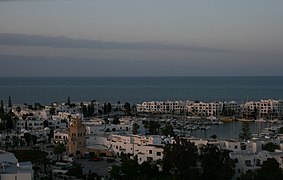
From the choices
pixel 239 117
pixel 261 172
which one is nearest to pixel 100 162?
pixel 261 172

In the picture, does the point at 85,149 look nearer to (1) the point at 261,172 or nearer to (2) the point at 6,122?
(2) the point at 6,122

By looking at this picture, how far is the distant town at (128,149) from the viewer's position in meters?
6.46

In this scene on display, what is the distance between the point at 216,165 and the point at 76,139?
13.0 feet

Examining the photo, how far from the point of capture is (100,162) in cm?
883

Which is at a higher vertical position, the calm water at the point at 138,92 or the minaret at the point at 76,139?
the calm water at the point at 138,92

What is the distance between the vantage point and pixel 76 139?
9.77 metres

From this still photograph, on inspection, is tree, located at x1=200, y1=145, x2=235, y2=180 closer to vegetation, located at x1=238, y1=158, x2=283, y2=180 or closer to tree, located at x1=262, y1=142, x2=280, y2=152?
vegetation, located at x1=238, y1=158, x2=283, y2=180

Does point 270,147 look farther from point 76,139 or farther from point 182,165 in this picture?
point 76,139

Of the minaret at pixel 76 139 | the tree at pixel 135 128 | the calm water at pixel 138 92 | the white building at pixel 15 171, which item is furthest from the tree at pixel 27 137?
the calm water at pixel 138 92

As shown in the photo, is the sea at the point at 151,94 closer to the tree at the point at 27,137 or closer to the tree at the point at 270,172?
the tree at the point at 27,137

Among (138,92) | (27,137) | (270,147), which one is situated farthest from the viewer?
(138,92)

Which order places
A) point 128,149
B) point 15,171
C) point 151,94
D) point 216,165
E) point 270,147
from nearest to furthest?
point 15,171
point 216,165
point 270,147
point 128,149
point 151,94


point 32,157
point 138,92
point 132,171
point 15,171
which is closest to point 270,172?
point 132,171

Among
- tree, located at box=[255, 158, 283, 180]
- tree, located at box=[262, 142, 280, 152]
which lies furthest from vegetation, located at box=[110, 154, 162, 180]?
tree, located at box=[262, 142, 280, 152]
